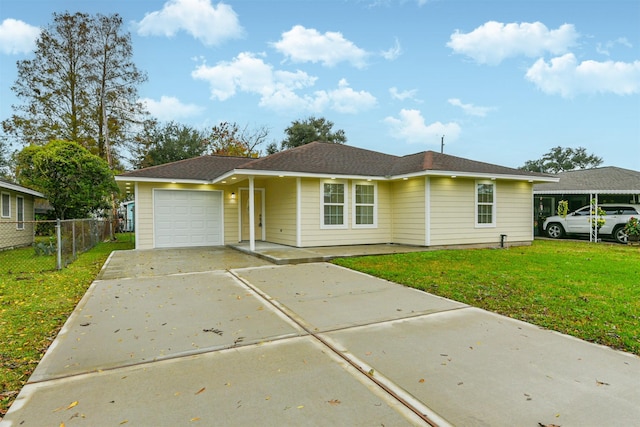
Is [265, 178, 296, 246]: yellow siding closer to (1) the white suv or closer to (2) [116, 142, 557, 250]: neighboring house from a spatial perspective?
Result: (2) [116, 142, 557, 250]: neighboring house

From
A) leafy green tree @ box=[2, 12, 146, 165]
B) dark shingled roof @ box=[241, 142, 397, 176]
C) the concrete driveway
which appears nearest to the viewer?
the concrete driveway

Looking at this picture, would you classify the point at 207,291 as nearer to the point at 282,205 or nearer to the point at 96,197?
the point at 282,205

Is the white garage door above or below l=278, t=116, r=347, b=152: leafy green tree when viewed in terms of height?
below

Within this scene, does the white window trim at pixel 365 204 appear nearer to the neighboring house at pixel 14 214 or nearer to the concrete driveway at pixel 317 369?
the concrete driveway at pixel 317 369

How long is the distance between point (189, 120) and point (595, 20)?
27197mm

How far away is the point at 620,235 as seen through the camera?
1301cm

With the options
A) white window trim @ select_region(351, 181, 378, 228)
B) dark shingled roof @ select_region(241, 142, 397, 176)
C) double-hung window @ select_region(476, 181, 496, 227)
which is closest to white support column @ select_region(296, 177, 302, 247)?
dark shingled roof @ select_region(241, 142, 397, 176)

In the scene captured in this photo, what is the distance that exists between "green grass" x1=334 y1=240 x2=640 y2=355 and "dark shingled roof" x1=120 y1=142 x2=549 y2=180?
119 inches

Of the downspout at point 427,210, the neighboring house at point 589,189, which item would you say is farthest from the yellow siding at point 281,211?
the neighboring house at point 589,189

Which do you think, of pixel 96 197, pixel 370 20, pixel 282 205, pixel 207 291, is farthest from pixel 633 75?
pixel 96 197

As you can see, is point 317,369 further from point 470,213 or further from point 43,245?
point 43,245

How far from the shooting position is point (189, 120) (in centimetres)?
2923

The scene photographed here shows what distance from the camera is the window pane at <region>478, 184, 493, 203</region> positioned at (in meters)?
11.5

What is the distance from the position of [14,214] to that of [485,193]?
17906mm
